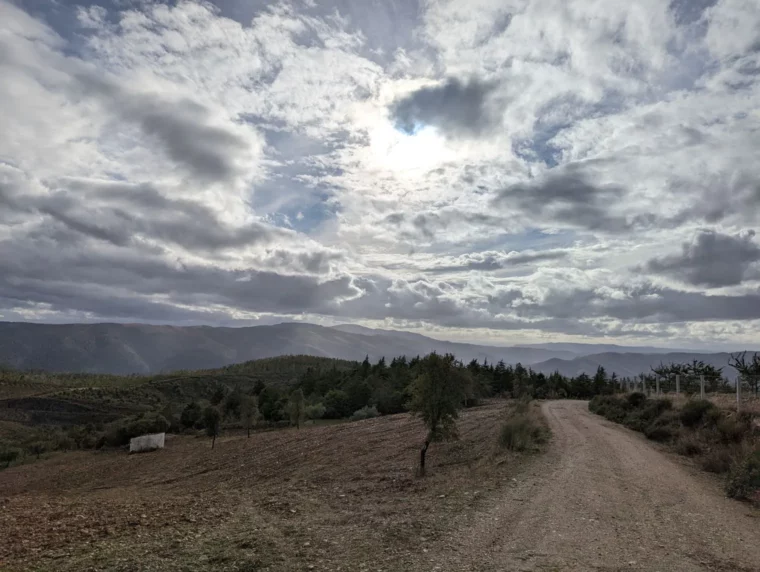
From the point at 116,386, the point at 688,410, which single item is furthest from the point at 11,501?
the point at 116,386

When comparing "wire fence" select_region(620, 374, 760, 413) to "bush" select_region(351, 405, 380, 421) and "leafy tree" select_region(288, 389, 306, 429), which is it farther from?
"leafy tree" select_region(288, 389, 306, 429)

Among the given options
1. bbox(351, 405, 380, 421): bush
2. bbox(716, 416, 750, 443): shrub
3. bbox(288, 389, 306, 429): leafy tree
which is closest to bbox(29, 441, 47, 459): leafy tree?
bbox(288, 389, 306, 429): leafy tree

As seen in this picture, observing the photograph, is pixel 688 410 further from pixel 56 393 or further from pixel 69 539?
pixel 56 393

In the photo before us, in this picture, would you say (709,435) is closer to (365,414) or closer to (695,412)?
(695,412)

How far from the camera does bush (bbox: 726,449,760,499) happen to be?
14.4 m

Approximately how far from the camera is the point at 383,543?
9.78 meters

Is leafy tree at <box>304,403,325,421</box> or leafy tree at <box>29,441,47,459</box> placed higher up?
leafy tree at <box>304,403,325,421</box>

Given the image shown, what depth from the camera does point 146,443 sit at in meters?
37.2

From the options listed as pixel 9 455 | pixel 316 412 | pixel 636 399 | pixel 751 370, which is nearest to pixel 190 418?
pixel 316 412

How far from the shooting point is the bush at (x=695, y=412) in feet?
85.9

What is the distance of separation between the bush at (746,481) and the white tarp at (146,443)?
35.5m

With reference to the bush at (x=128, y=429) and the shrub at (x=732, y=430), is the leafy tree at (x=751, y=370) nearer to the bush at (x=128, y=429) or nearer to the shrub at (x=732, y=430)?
the shrub at (x=732, y=430)

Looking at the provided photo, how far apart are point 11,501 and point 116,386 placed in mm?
72450

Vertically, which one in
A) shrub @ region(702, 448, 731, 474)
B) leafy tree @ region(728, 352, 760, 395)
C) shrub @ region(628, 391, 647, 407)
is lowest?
shrub @ region(702, 448, 731, 474)
